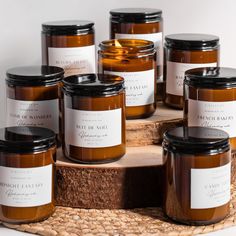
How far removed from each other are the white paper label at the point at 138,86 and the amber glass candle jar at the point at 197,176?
0.17m

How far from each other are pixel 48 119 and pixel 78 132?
0.32 ft

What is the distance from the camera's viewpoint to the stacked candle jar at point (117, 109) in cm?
117

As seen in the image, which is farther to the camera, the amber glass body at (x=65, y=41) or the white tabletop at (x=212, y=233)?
the amber glass body at (x=65, y=41)

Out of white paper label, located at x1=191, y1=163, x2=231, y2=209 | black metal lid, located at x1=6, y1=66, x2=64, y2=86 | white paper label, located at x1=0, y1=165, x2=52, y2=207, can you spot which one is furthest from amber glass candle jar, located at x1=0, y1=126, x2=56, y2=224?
white paper label, located at x1=191, y1=163, x2=231, y2=209

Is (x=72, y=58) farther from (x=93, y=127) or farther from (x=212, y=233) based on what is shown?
(x=212, y=233)

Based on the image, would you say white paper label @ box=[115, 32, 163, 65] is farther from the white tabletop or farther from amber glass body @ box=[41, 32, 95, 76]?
the white tabletop

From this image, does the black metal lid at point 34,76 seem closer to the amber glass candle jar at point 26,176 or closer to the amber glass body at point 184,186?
the amber glass candle jar at point 26,176

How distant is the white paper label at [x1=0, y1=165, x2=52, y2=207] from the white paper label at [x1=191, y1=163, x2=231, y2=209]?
23cm

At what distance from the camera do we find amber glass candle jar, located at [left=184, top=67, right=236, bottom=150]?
1258 mm

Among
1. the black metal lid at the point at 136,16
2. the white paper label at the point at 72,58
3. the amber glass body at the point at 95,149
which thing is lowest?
the amber glass body at the point at 95,149

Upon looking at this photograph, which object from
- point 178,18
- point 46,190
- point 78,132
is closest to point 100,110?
point 78,132

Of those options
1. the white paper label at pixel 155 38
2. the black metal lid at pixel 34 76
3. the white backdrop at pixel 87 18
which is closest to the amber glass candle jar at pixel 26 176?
the black metal lid at pixel 34 76

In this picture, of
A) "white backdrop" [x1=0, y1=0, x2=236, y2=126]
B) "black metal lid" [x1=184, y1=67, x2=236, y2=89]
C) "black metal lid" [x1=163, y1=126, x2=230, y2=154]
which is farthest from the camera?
"white backdrop" [x1=0, y1=0, x2=236, y2=126]

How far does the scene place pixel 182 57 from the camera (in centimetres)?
140
